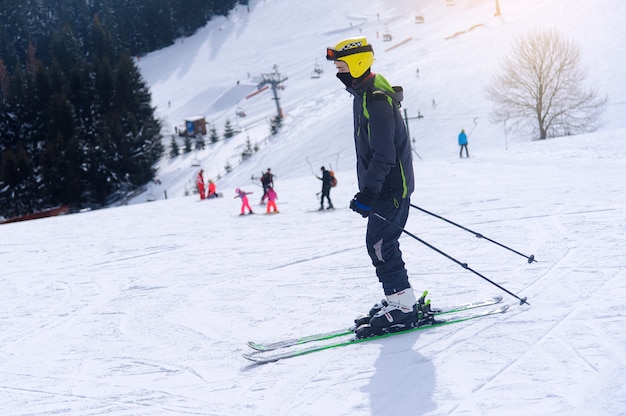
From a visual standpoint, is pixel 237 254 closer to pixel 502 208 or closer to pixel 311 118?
pixel 502 208

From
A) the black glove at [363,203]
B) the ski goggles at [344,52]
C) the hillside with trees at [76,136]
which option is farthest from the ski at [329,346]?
the hillside with trees at [76,136]

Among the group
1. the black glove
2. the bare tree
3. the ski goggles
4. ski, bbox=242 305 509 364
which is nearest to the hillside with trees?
the bare tree

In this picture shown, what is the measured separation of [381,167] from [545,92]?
37.4 meters

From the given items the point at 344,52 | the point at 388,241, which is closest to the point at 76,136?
the point at 344,52

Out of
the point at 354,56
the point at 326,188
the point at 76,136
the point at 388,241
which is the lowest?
the point at 326,188

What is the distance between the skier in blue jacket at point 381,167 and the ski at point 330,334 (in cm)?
31

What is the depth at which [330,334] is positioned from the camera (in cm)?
477

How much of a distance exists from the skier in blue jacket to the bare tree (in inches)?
1347

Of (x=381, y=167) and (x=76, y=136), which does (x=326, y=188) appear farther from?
(x=76, y=136)

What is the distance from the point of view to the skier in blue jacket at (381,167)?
427 cm

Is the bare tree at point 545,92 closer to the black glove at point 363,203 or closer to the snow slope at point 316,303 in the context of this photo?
the snow slope at point 316,303

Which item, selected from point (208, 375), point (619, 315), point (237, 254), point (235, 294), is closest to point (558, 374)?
point (619, 315)

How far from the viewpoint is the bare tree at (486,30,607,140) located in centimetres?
3712

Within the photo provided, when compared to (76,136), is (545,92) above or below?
below
